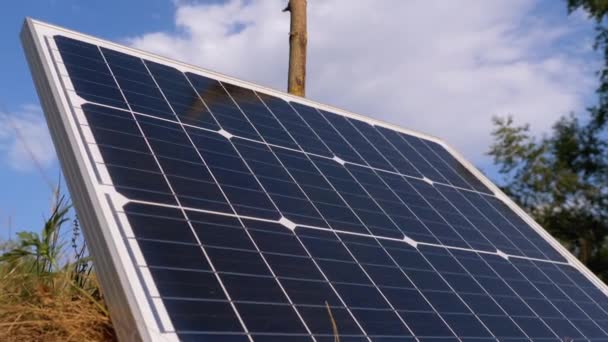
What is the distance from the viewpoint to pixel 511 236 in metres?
11.3

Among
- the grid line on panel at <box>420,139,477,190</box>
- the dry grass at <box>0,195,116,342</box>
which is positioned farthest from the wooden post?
the dry grass at <box>0,195,116,342</box>

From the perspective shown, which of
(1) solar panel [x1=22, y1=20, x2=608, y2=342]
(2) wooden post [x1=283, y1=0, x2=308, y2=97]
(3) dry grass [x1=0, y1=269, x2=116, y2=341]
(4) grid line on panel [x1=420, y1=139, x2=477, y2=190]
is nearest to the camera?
(1) solar panel [x1=22, y1=20, x2=608, y2=342]

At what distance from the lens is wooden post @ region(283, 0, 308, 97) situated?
16853 mm

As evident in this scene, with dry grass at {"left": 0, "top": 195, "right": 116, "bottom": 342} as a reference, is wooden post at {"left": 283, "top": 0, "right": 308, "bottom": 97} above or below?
above

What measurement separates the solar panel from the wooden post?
4.84 m

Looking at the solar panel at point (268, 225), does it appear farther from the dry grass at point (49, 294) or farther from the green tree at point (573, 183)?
the green tree at point (573, 183)

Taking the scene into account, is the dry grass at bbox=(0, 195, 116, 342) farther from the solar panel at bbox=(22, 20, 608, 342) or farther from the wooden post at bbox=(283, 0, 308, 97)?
the wooden post at bbox=(283, 0, 308, 97)

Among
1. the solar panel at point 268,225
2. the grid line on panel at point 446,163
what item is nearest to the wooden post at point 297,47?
the grid line on panel at point 446,163

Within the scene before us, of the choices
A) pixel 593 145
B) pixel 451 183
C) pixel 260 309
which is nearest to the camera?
pixel 260 309

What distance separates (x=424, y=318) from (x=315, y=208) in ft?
6.01

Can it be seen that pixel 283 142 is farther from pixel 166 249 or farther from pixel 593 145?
pixel 593 145

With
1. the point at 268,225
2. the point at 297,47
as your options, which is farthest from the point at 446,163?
the point at 268,225

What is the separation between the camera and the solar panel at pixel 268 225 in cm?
590

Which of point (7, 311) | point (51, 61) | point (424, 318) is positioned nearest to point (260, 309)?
point (424, 318)
